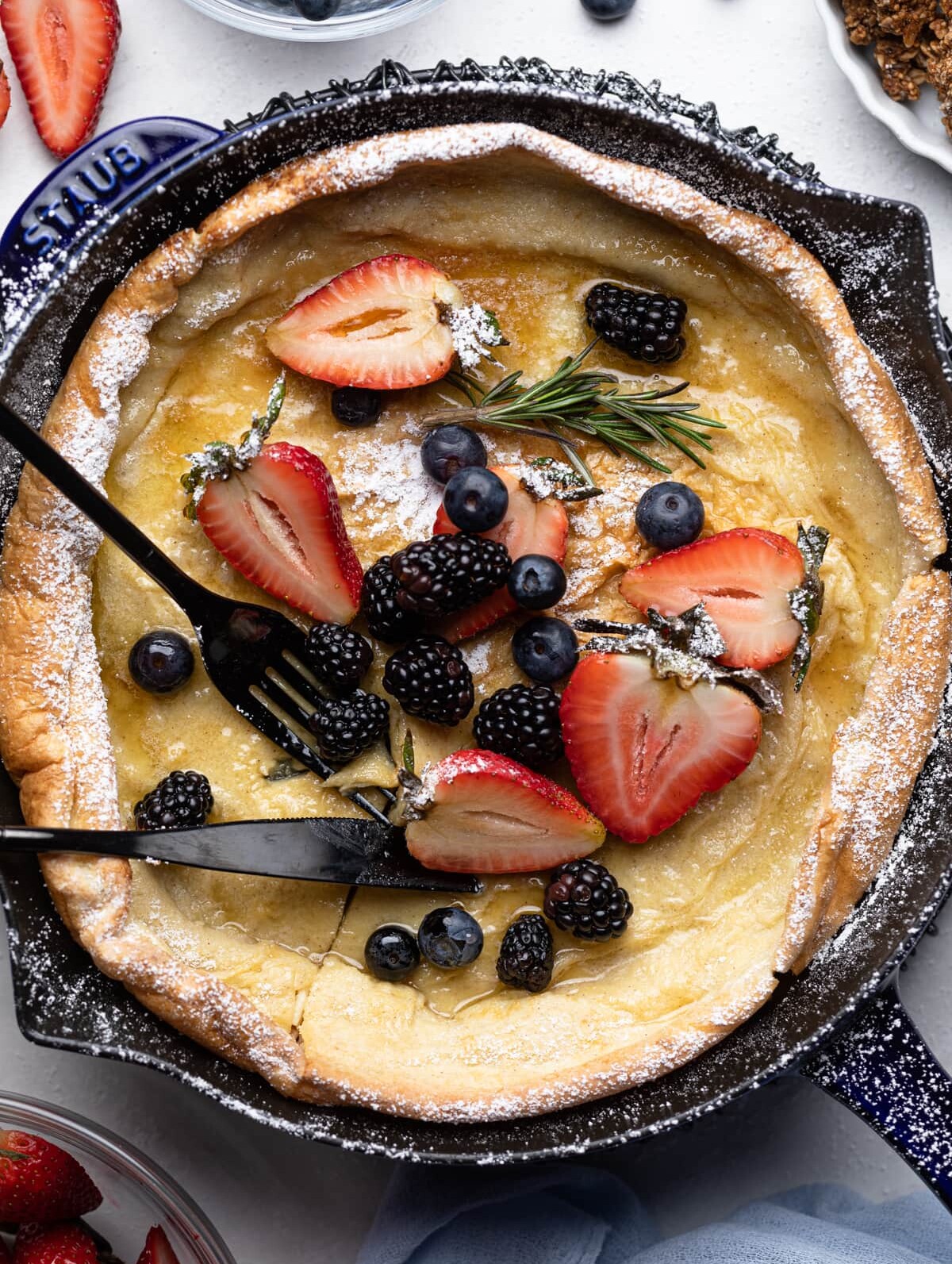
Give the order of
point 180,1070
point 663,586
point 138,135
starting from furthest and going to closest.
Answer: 1. point 138,135
2. point 663,586
3. point 180,1070

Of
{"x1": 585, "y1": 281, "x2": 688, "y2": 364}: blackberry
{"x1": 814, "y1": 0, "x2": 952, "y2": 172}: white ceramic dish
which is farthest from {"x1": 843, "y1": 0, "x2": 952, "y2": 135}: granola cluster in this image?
{"x1": 585, "y1": 281, "x2": 688, "y2": 364}: blackberry

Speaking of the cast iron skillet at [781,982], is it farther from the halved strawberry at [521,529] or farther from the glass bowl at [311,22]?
the halved strawberry at [521,529]

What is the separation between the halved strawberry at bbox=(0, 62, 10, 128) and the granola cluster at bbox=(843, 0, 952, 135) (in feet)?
6.05

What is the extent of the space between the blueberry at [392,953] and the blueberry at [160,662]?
637 mm

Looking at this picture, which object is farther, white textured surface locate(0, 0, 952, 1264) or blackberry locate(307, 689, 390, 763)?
white textured surface locate(0, 0, 952, 1264)

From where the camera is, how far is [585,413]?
2.54 metres

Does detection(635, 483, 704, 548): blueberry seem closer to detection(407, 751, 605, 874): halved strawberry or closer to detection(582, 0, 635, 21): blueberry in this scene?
detection(407, 751, 605, 874): halved strawberry

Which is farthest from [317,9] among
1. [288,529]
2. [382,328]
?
[288,529]

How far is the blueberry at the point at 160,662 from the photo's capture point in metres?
2.46

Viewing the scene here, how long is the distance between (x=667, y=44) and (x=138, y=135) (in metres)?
1.20

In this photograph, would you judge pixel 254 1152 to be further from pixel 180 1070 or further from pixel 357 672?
pixel 357 672

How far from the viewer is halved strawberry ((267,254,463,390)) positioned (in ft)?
8.07

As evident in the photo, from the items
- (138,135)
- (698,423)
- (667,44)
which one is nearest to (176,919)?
(698,423)

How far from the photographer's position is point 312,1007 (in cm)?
247
